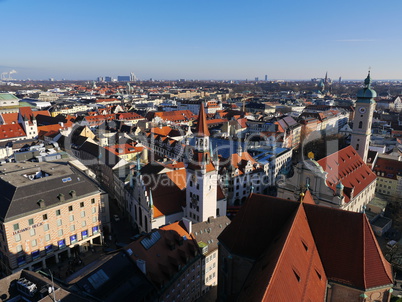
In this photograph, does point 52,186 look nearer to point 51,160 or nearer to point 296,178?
point 51,160

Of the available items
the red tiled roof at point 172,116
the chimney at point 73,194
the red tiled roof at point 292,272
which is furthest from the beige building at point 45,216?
the red tiled roof at point 172,116

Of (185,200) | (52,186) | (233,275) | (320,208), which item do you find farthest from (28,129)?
(320,208)

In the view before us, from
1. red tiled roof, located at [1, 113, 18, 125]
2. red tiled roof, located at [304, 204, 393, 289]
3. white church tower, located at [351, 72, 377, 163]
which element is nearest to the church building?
white church tower, located at [351, 72, 377, 163]

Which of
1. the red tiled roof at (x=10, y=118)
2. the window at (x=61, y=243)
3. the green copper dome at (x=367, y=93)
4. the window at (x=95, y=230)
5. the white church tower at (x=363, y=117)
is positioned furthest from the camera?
the red tiled roof at (x=10, y=118)

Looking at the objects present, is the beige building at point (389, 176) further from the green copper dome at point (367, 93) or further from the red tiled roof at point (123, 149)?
the red tiled roof at point (123, 149)

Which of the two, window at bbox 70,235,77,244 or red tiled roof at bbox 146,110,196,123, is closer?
window at bbox 70,235,77,244

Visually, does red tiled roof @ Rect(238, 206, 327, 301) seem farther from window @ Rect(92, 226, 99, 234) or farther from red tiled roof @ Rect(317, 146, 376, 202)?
window @ Rect(92, 226, 99, 234)
